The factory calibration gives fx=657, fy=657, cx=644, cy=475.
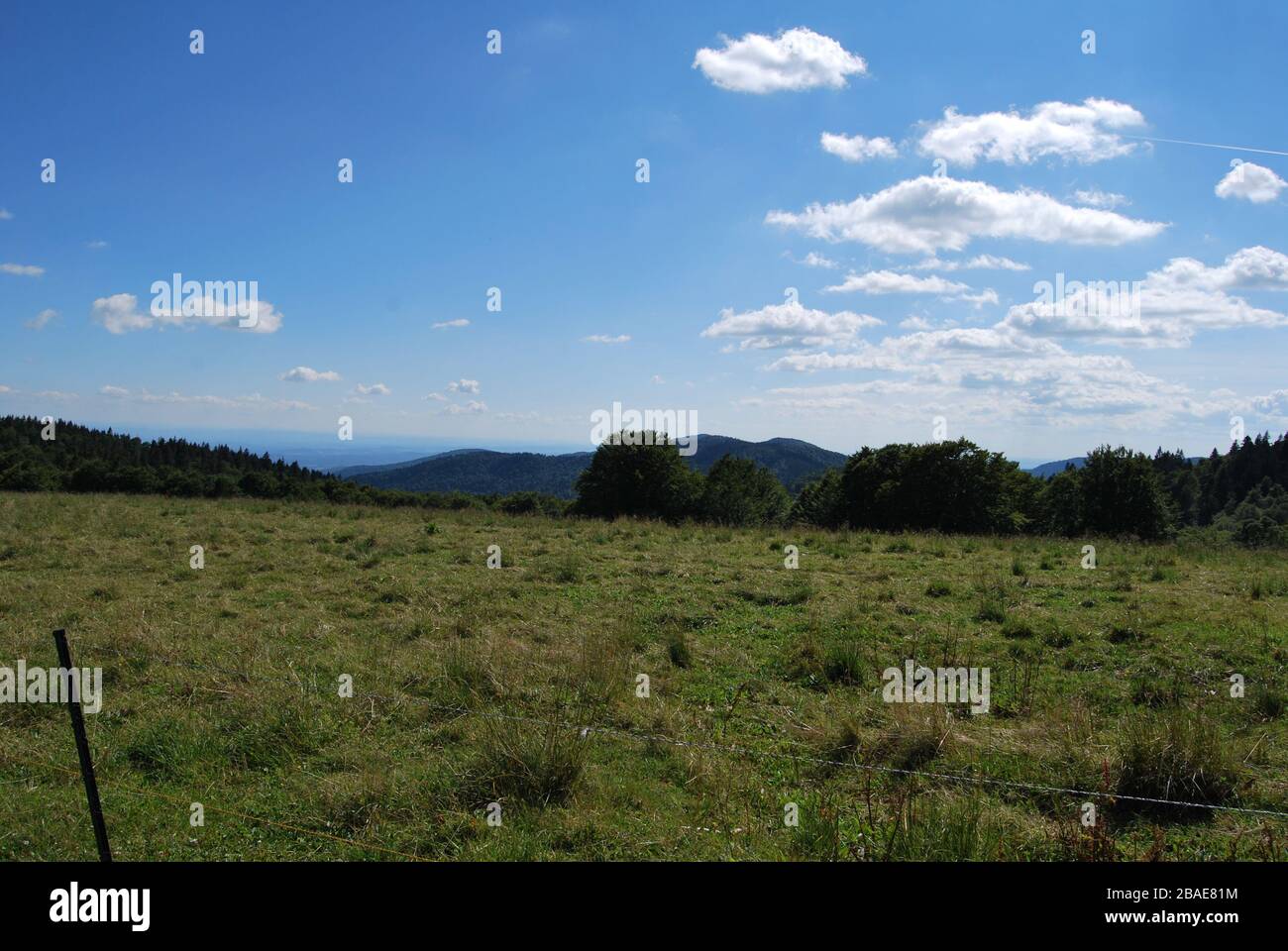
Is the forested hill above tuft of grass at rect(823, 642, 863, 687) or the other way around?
above

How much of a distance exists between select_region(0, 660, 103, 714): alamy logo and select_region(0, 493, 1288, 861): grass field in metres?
0.19

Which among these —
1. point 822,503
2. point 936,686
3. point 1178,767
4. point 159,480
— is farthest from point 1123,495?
point 159,480

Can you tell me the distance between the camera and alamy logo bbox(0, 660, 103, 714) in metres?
6.23

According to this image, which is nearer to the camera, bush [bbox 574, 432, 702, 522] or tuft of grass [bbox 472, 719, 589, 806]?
tuft of grass [bbox 472, 719, 589, 806]

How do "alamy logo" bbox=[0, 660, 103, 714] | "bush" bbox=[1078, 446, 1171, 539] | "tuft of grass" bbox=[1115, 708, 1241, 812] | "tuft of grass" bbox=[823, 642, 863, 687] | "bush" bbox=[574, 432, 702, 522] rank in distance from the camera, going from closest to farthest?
"tuft of grass" bbox=[1115, 708, 1241, 812], "alamy logo" bbox=[0, 660, 103, 714], "tuft of grass" bbox=[823, 642, 863, 687], "bush" bbox=[1078, 446, 1171, 539], "bush" bbox=[574, 432, 702, 522]

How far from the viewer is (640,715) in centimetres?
624

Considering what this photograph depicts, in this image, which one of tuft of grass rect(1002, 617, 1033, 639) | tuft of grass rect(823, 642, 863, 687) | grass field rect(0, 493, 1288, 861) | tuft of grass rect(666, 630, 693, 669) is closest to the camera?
grass field rect(0, 493, 1288, 861)

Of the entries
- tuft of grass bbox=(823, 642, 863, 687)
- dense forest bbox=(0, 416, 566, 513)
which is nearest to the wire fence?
tuft of grass bbox=(823, 642, 863, 687)

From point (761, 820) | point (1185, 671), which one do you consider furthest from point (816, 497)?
point (761, 820)
